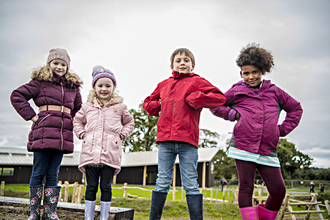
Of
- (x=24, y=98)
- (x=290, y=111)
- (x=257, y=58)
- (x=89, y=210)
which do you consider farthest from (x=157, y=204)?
(x=24, y=98)

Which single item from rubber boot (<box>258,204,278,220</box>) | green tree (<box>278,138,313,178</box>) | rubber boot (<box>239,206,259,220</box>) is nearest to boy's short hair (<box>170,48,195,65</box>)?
rubber boot (<box>239,206,259,220</box>)

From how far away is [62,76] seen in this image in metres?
3.71

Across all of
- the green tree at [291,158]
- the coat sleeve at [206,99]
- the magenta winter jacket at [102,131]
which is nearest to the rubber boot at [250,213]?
the coat sleeve at [206,99]

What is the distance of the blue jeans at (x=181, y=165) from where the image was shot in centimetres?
271

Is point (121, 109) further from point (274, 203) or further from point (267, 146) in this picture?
point (274, 203)

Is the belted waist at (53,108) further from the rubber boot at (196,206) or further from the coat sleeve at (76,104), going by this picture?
the rubber boot at (196,206)

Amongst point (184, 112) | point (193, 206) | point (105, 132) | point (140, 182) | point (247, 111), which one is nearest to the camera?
point (193, 206)

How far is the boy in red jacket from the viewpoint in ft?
8.91

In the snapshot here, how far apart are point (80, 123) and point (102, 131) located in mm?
413

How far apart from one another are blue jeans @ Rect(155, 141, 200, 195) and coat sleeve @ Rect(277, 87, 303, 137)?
47.9 inches

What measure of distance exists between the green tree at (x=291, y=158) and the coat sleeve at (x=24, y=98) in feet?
117

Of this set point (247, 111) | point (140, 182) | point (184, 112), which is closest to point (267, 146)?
point (247, 111)

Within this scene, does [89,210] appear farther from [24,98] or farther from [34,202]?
[24,98]

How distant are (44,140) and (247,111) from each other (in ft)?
8.25
